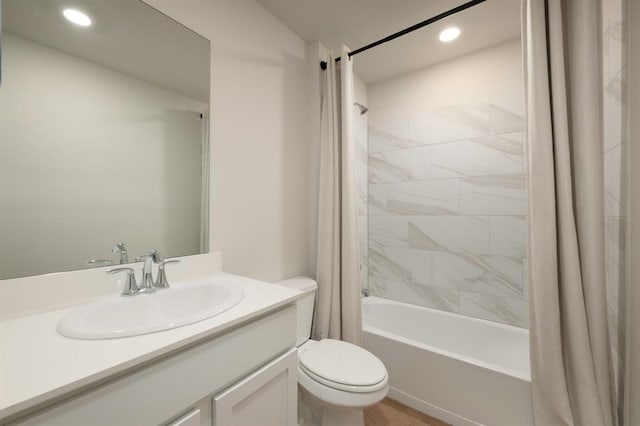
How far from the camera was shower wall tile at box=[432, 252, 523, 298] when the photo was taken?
193cm

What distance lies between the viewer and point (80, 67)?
99 cm

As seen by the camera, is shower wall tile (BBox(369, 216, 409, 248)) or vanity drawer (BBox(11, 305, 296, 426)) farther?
shower wall tile (BBox(369, 216, 409, 248))

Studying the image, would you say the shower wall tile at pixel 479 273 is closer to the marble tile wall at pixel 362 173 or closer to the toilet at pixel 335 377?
the marble tile wall at pixel 362 173

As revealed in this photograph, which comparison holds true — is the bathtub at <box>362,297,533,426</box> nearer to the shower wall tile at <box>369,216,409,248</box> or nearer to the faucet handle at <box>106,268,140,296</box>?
the shower wall tile at <box>369,216,409,248</box>

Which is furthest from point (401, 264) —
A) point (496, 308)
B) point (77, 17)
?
point (77, 17)

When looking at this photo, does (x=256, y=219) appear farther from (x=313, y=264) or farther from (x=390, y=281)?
(x=390, y=281)

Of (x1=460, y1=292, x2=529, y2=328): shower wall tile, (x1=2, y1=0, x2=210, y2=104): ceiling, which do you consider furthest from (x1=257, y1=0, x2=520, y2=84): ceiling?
(x1=460, y1=292, x2=529, y2=328): shower wall tile

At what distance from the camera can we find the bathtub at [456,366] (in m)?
1.38

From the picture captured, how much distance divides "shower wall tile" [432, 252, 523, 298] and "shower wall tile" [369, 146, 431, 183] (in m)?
0.70

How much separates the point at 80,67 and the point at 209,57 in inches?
22.2

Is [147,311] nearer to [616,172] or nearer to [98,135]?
[98,135]

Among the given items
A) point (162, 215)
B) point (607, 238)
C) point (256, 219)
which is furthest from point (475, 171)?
point (162, 215)

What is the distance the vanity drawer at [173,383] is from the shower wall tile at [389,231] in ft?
5.43

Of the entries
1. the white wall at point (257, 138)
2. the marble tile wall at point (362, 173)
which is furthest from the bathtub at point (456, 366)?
the white wall at point (257, 138)
